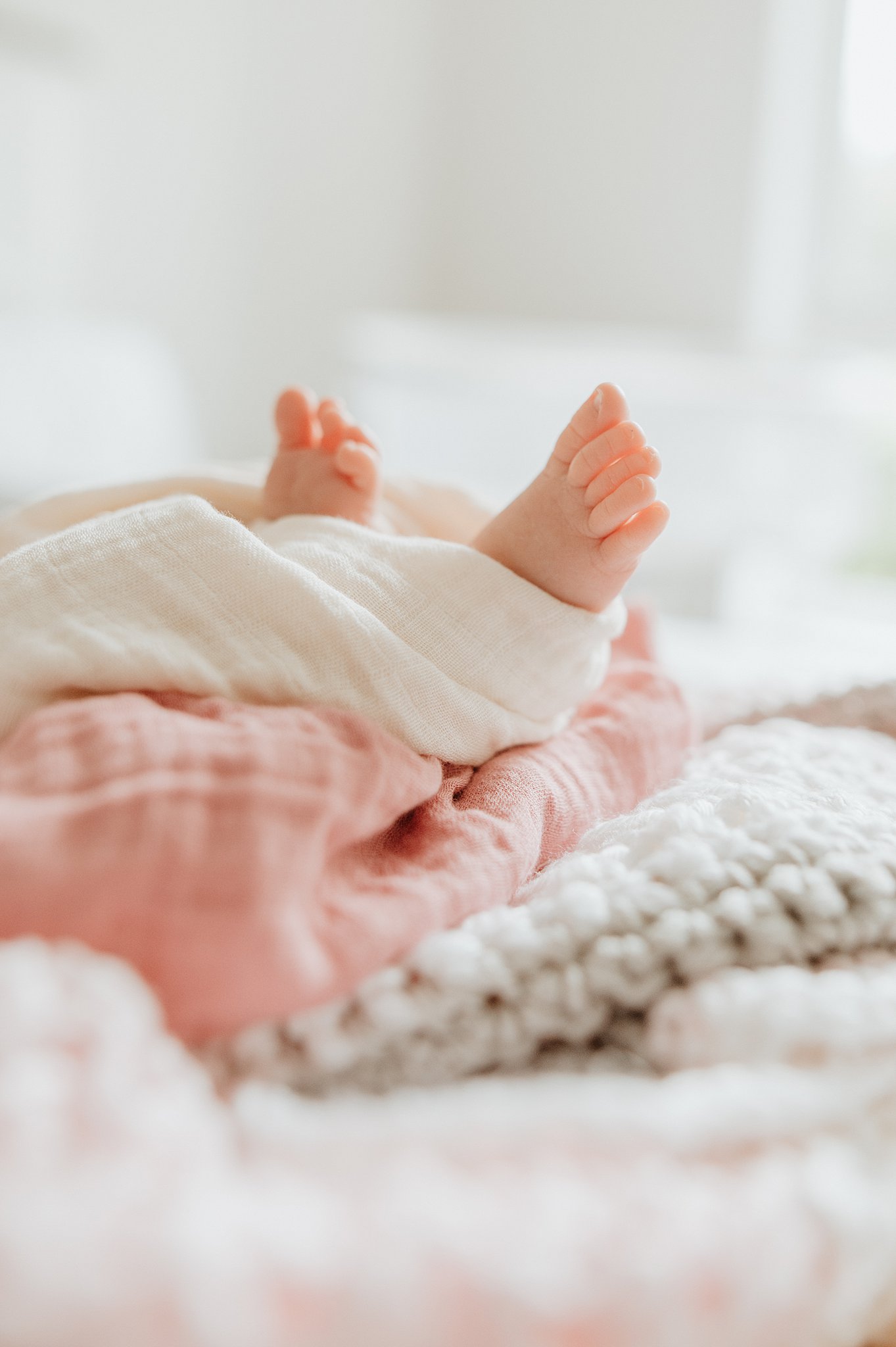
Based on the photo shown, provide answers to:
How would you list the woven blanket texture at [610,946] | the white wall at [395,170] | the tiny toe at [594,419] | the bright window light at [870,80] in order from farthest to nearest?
the bright window light at [870,80] → the white wall at [395,170] → the tiny toe at [594,419] → the woven blanket texture at [610,946]

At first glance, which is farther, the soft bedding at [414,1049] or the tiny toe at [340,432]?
the tiny toe at [340,432]

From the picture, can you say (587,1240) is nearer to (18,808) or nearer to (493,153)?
(18,808)

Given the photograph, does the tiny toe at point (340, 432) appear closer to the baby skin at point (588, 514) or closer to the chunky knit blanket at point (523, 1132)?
the baby skin at point (588, 514)

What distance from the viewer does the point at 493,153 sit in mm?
3191

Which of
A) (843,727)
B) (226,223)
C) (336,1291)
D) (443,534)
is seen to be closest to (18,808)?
(336,1291)

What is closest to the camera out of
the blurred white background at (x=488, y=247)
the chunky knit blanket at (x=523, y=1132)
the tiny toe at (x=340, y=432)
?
the chunky knit blanket at (x=523, y=1132)

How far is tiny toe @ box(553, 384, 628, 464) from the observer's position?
25.4 inches

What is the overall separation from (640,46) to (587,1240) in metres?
3.07

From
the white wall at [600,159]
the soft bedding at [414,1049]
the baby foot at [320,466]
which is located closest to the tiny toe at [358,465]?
the baby foot at [320,466]

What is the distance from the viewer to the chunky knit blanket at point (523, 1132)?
1.02ft

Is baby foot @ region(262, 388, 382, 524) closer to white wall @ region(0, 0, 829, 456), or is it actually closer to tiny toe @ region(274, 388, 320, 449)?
tiny toe @ region(274, 388, 320, 449)

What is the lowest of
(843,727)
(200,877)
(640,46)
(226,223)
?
(843,727)

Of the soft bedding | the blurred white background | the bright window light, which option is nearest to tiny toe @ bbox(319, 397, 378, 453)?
the soft bedding

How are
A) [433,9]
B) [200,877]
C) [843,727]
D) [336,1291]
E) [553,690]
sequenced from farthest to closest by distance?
[433,9] → [843,727] → [553,690] → [200,877] → [336,1291]
